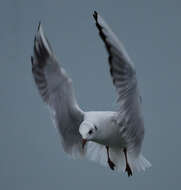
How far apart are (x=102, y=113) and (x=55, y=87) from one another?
281 mm

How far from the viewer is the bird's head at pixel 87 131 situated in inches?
91.4

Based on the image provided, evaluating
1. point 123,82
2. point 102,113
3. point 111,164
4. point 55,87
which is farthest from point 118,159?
point 123,82

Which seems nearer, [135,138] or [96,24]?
[96,24]

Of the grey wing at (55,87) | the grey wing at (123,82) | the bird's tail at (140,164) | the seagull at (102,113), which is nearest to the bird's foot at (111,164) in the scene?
the seagull at (102,113)

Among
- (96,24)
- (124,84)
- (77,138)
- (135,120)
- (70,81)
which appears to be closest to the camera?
(96,24)

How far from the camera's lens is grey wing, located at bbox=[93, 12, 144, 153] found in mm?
1982

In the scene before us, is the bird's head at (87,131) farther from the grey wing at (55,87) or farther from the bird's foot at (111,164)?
the bird's foot at (111,164)

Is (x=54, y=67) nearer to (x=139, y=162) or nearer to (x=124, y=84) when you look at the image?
(x=124, y=84)

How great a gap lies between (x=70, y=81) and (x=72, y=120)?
239mm

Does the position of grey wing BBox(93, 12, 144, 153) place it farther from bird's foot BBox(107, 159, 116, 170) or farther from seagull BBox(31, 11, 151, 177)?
bird's foot BBox(107, 159, 116, 170)

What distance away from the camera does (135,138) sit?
2422mm

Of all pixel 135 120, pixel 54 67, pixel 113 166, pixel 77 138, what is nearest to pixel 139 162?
pixel 113 166

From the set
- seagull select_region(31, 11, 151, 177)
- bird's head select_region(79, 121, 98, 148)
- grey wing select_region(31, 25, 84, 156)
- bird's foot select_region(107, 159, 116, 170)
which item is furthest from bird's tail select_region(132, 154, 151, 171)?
bird's head select_region(79, 121, 98, 148)

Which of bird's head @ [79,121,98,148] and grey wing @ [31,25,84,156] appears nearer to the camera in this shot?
bird's head @ [79,121,98,148]
